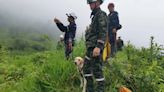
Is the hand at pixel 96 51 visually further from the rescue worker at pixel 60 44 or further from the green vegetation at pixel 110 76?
the rescue worker at pixel 60 44

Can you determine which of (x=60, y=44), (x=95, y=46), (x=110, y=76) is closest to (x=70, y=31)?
(x=60, y=44)

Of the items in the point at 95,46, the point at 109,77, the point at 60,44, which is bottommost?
the point at 109,77

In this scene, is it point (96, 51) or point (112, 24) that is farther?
point (112, 24)

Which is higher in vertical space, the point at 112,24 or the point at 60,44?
the point at 112,24

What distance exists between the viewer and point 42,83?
38.0 feet

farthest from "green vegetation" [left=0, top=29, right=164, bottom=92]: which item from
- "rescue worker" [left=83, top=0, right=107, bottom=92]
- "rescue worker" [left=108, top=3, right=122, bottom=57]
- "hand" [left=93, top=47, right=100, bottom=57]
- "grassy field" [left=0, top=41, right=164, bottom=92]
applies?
"rescue worker" [left=108, top=3, right=122, bottom=57]

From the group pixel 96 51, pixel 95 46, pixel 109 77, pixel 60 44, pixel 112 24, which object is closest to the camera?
pixel 96 51

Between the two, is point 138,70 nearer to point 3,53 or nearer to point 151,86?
point 151,86

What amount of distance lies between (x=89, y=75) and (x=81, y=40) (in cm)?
418

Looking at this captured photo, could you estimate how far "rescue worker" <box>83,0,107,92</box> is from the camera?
10273 millimetres

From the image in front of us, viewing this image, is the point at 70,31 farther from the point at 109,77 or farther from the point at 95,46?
the point at 95,46

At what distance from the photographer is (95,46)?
10414mm

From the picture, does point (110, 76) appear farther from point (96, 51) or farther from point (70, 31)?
point (70, 31)

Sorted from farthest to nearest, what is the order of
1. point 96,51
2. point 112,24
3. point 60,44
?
point 112,24, point 60,44, point 96,51
